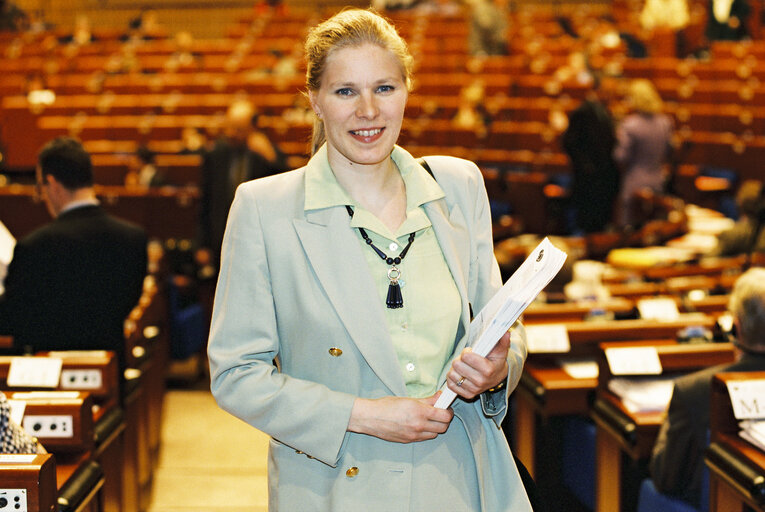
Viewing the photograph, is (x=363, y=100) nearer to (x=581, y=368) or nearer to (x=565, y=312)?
(x=581, y=368)

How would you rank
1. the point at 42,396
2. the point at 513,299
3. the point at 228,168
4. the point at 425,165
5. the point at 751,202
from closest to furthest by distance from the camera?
the point at 513,299 → the point at 425,165 → the point at 42,396 → the point at 751,202 → the point at 228,168

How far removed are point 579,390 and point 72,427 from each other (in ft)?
5.04

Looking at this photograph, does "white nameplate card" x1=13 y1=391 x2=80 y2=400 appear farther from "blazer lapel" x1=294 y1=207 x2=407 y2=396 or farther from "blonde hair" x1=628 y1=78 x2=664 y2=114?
"blonde hair" x1=628 y1=78 x2=664 y2=114

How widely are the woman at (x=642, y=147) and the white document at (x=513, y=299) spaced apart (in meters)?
6.04

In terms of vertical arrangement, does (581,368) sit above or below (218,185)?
below

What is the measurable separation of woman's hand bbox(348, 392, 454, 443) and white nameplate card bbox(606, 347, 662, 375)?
1579mm

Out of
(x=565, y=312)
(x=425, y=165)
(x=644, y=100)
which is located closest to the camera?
(x=425, y=165)

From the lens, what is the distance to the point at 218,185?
5.27 m

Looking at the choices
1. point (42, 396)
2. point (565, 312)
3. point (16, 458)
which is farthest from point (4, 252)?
point (565, 312)

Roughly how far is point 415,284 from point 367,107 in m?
0.26

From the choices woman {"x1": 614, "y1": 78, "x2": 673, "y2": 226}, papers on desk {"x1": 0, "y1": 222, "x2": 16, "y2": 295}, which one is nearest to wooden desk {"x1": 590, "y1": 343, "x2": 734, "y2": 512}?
papers on desk {"x1": 0, "y1": 222, "x2": 16, "y2": 295}

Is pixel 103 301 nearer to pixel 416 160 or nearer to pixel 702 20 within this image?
pixel 416 160

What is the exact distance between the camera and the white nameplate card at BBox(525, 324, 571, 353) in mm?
→ 3039

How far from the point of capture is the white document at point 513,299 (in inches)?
46.7
